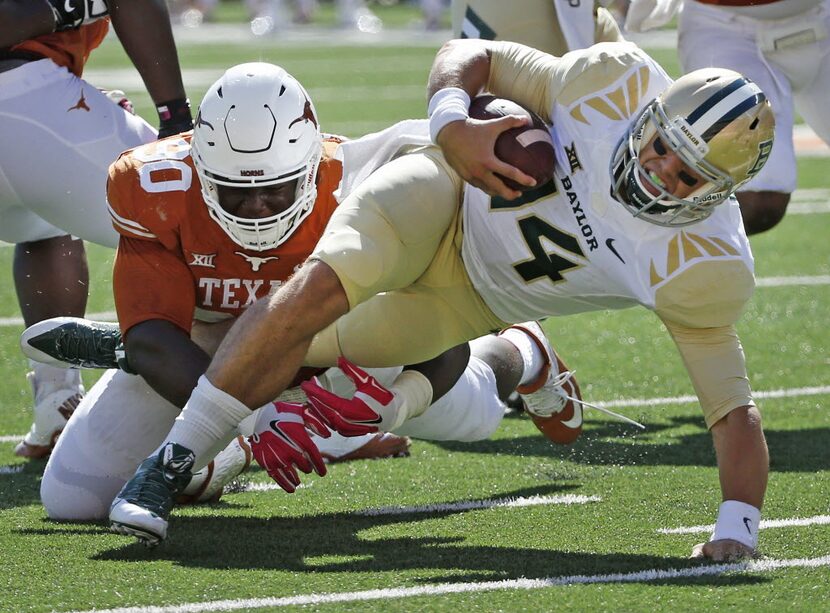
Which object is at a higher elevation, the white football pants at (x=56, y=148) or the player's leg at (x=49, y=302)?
the white football pants at (x=56, y=148)

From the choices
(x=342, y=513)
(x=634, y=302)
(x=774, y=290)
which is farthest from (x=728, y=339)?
(x=774, y=290)

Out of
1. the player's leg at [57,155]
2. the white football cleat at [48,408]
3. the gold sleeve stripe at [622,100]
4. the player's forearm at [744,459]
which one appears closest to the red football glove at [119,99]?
the player's leg at [57,155]

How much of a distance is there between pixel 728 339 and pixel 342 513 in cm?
111

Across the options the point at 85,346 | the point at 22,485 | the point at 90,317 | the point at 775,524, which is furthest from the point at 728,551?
the point at 90,317

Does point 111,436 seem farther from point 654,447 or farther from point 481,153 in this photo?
point 654,447

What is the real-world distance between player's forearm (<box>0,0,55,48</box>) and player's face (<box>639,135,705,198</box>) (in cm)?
206

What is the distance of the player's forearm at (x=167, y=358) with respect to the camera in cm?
358

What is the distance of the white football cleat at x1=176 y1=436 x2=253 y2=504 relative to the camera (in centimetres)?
388

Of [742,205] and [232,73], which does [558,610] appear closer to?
[232,73]

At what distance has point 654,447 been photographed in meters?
4.48

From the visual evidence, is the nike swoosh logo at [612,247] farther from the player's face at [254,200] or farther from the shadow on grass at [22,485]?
the shadow on grass at [22,485]

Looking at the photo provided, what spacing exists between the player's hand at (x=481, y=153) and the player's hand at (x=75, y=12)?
1.56 meters

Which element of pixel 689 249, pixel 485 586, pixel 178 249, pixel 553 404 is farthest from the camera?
pixel 553 404

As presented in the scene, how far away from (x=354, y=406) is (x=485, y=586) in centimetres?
57
